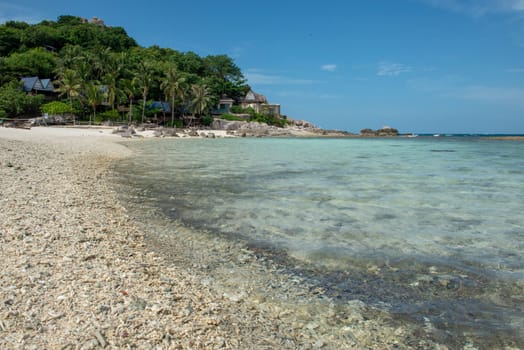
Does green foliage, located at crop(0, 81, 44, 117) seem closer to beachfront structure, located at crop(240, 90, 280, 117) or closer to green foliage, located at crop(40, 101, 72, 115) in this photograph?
green foliage, located at crop(40, 101, 72, 115)

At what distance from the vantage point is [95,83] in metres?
52.1

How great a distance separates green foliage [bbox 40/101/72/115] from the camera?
45081 millimetres

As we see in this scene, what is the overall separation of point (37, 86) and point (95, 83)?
7684mm

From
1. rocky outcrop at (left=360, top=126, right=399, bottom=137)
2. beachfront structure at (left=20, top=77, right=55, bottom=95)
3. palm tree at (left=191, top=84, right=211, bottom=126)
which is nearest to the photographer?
beachfront structure at (left=20, top=77, right=55, bottom=95)

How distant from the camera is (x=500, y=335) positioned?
8.98 ft

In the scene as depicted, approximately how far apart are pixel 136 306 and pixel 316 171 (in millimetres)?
10807

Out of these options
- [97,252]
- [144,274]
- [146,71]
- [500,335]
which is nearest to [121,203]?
[97,252]

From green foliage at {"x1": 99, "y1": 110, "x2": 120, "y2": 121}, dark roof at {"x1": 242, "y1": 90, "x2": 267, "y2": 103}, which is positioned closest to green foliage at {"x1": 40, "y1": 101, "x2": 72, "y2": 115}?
green foliage at {"x1": 99, "y1": 110, "x2": 120, "y2": 121}

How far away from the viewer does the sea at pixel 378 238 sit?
10.5 ft

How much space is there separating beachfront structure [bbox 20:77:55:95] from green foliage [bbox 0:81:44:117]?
138 inches

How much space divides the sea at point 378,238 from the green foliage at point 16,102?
4047 cm

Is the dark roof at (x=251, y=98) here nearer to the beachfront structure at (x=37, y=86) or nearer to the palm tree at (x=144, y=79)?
the palm tree at (x=144, y=79)

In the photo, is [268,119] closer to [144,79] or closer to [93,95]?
[144,79]

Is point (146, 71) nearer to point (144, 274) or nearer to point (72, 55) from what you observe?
point (72, 55)
